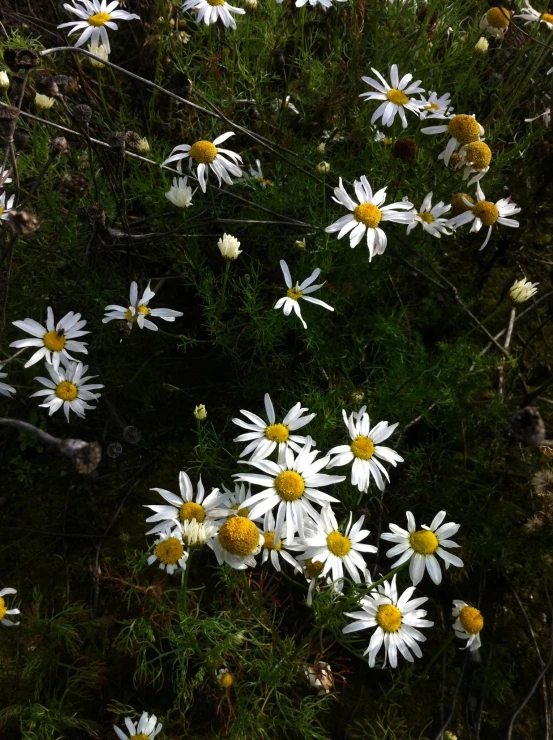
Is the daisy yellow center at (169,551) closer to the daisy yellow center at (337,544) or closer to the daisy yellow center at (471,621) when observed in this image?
the daisy yellow center at (337,544)

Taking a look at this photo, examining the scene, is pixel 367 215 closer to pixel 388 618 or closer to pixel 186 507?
pixel 186 507

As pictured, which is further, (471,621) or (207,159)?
(207,159)

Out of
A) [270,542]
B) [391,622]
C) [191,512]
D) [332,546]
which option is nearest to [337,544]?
[332,546]

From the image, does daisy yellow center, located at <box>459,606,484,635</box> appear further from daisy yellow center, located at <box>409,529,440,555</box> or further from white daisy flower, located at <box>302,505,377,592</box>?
white daisy flower, located at <box>302,505,377,592</box>

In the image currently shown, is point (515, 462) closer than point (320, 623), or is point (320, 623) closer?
point (320, 623)

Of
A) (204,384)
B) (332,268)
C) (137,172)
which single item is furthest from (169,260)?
(332,268)

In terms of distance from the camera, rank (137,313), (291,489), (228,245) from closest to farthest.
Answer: (291,489), (228,245), (137,313)

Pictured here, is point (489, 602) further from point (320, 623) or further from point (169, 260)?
point (169, 260)
